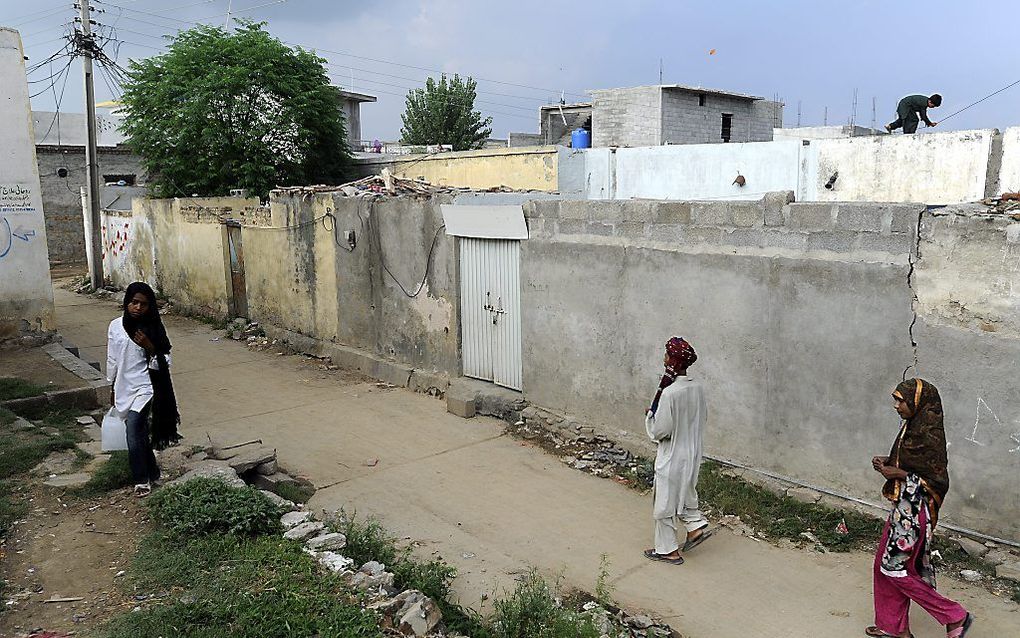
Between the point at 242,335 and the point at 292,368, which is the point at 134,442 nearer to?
the point at 292,368

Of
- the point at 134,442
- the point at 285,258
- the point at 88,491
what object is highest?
the point at 285,258

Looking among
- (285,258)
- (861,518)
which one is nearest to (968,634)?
(861,518)

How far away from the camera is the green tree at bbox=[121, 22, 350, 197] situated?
→ 1747 centimetres

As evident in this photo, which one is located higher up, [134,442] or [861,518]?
[134,442]

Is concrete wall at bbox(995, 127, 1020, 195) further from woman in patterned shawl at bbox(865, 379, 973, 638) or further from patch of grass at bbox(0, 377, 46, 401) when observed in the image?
patch of grass at bbox(0, 377, 46, 401)

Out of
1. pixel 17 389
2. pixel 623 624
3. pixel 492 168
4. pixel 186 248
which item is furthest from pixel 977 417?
pixel 186 248

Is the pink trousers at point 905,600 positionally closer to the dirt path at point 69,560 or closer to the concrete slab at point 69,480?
the dirt path at point 69,560

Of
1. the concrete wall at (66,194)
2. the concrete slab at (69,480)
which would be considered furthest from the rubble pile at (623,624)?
the concrete wall at (66,194)

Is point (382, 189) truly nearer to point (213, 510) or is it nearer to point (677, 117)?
point (213, 510)

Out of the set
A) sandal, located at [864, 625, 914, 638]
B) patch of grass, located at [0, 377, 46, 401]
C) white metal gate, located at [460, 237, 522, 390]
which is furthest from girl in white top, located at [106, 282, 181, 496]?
sandal, located at [864, 625, 914, 638]

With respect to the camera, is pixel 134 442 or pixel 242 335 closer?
pixel 134 442

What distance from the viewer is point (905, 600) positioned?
4371 millimetres

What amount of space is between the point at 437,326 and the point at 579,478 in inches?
136

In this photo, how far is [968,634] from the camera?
4551 mm
